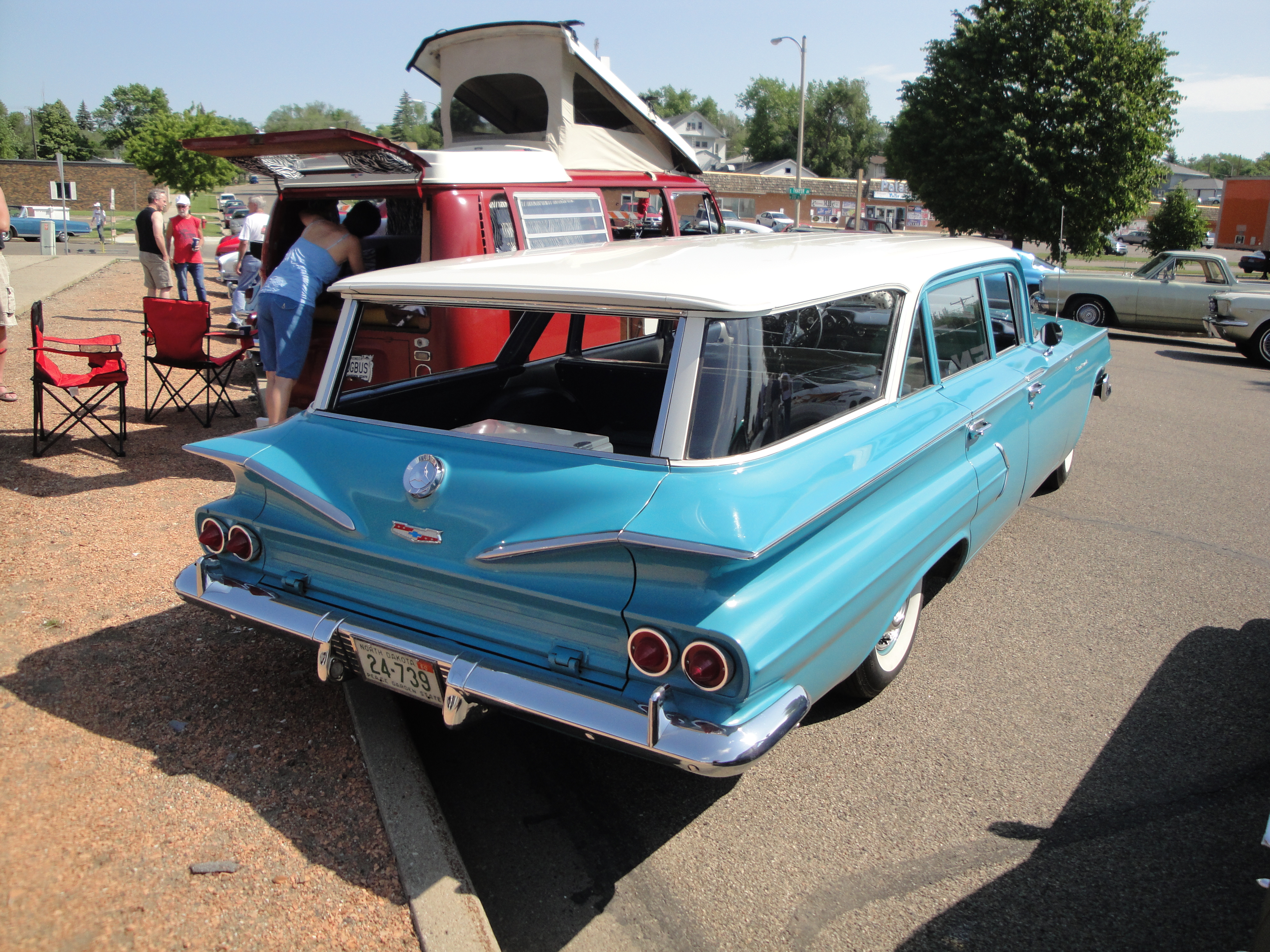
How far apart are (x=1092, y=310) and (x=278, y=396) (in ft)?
44.1

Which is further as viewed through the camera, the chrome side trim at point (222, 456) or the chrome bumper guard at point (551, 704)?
the chrome side trim at point (222, 456)

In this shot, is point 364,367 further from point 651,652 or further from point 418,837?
point 651,652

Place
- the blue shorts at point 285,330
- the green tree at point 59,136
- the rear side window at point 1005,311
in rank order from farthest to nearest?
the green tree at point 59,136 < the blue shorts at point 285,330 < the rear side window at point 1005,311

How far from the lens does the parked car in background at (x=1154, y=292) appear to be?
45.1 feet

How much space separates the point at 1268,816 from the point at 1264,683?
119 cm

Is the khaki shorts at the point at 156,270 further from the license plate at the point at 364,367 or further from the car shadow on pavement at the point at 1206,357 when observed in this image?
the car shadow on pavement at the point at 1206,357

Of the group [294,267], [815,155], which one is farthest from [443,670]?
[815,155]

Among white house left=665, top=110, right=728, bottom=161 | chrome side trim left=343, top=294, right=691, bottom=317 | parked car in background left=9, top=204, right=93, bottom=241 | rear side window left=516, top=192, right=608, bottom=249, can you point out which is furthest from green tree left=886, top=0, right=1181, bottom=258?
white house left=665, top=110, right=728, bottom=161

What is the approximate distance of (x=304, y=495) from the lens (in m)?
2.86

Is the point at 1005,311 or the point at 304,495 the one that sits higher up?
the point at 1005,311

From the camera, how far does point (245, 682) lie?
3.51 m

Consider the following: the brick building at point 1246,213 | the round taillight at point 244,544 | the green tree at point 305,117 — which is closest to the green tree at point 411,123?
the green tree at point 305,117

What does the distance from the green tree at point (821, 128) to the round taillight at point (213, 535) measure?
101 metres

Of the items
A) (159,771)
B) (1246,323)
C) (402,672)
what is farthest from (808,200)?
(159,771)
